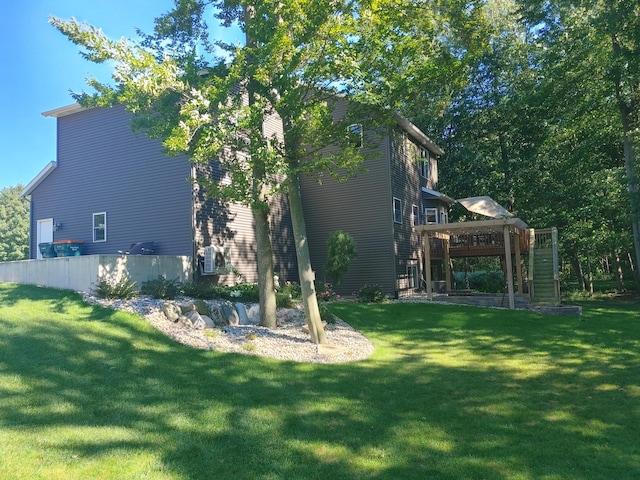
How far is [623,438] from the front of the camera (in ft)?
15.6

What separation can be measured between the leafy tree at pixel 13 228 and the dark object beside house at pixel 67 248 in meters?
38.7

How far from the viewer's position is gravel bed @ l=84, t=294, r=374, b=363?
27.4 ft

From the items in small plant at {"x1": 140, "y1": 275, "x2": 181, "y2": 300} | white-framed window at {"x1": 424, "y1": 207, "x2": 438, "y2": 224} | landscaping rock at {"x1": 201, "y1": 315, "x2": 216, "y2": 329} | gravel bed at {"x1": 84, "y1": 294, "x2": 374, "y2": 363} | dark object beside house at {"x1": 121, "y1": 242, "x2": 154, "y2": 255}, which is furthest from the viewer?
white-framed window at {"x1": 424, "y1": 207, "x2": 438, "y2": 224}

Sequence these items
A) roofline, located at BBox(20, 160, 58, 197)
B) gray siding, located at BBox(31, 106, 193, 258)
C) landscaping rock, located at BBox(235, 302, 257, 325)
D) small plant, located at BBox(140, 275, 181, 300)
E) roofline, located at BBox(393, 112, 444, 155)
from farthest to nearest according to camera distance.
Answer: roofline, located at BBox(393, 112, 444, 155), roofline, located at BBox(20, 160, 58, 197), gray siding, located at BBox(31, 106, 193, 258), landscaping rock, located at BBox(235, 302, 257, 325), small plant, located at BBox(140, 275, 181, 300)

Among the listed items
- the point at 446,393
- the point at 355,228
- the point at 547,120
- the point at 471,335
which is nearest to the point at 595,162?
the point at 547,120

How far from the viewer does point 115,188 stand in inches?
639

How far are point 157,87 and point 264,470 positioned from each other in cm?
696

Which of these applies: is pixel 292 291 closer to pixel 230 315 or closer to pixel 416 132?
pixel 230 315

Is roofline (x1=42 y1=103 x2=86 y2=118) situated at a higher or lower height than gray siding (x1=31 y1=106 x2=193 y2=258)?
higher

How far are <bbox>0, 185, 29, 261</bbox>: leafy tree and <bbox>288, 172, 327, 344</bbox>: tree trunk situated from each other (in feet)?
161

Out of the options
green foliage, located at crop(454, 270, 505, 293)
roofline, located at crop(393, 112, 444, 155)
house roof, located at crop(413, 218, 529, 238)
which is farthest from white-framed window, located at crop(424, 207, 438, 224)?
house roof, located at crop(413, 218, 529, 238)

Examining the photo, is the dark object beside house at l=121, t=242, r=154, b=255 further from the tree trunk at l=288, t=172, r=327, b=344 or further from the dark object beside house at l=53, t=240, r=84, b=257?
the tree trunk at l=288, t=172, r=327, b=344

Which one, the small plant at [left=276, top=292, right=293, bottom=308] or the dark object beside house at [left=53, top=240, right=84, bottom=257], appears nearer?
the small plant at [left=276, top=292, right=293, bottom=308]

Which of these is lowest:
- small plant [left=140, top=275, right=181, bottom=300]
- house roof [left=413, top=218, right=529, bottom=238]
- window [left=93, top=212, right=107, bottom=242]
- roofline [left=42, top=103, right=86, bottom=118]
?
small plant [left=140, top=275, right=181, bottom=300]
